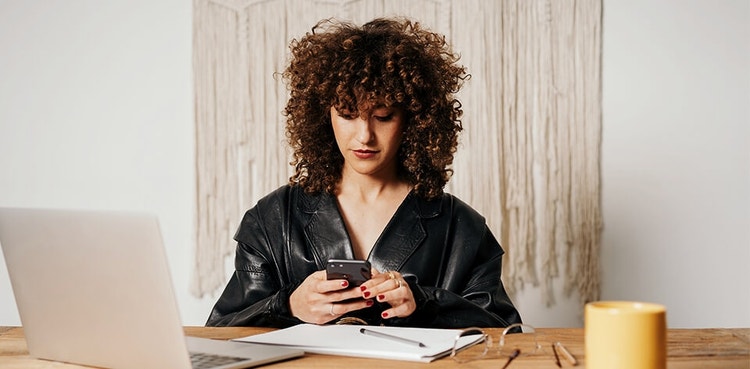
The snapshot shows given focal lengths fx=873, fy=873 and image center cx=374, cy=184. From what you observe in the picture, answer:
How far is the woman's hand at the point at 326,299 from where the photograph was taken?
60.5 inches

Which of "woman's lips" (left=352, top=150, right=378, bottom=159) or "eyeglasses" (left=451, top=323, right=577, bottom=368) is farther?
"woman's lips" (left=352, top=150, right=378, bottom=159)

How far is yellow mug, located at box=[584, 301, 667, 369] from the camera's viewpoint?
2.98 ft

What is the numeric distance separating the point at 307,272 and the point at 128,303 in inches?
35.3

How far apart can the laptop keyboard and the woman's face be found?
75cm

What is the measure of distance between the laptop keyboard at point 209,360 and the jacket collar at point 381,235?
72 centimetres

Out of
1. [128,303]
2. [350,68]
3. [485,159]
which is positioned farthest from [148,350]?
[485,159]

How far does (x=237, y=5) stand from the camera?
2.84 m

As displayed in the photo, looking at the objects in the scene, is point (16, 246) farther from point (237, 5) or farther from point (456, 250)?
point (237, 5)

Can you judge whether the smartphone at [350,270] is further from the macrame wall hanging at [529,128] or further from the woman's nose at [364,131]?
the macrame wall hanging at [529,128]

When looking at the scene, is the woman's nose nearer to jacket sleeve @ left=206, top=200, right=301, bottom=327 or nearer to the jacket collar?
the jacket collar

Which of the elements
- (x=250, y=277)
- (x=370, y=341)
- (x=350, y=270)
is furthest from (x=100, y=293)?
(x=250, y=277)

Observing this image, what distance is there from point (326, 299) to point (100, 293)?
545 mm

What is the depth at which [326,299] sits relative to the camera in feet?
5.11

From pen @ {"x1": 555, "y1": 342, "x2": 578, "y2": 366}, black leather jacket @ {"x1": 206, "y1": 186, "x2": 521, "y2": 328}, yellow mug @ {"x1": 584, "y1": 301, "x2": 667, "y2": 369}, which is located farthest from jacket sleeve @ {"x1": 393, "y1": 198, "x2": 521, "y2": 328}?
yellow mug @ {"x1": 584, "y1": 301, "x2": 667, "y2": 369}
